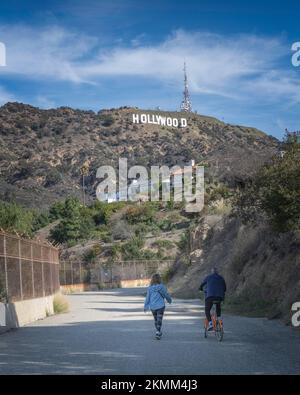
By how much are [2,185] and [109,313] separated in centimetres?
6998

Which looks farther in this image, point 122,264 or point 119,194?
point 119,194

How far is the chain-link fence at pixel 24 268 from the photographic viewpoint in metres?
20.9

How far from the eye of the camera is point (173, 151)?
116 metres

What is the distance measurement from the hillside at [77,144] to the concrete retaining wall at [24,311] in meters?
64.6

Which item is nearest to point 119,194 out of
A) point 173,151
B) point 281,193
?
point 173,151

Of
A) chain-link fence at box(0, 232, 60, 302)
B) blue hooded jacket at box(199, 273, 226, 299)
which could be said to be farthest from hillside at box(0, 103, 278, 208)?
blue hooded jacket at box(199, 273, 226, 299)

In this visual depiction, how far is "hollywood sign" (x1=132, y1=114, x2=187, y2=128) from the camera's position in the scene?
132250 millimetres

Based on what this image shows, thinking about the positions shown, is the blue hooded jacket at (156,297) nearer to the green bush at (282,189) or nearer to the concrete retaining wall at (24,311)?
the concrete retaining wall at (24,311)

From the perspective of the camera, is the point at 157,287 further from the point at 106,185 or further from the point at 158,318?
the point at 106,185

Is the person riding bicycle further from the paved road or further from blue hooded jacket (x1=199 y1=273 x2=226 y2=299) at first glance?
the paved road

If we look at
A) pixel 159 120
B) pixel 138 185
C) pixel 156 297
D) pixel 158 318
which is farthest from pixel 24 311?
pixel 159 120

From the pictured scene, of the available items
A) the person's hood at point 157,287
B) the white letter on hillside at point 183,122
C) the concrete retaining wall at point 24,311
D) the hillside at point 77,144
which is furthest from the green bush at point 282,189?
the white letter on hillside at point 183,122

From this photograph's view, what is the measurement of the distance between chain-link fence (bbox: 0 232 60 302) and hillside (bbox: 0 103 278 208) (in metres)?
63.1
